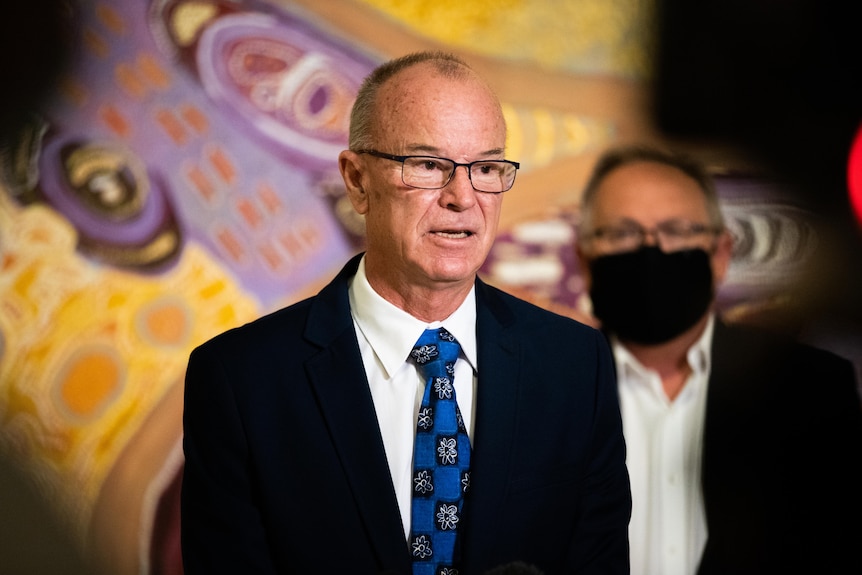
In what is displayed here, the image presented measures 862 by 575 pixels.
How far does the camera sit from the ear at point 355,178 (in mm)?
1551

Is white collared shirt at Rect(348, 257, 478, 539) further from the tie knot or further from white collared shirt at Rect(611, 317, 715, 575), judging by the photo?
white collared shirt at Rect(611, 317, 715, 575)

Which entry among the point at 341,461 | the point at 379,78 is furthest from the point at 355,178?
the point at 341,461

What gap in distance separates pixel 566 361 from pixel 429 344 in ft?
0.87

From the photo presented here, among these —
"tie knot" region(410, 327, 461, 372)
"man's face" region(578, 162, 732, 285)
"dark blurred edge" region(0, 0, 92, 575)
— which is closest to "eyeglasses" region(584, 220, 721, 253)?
"man's face" region(578, 162, 732, 285)

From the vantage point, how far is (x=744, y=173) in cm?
256

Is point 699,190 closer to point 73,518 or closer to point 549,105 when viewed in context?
point 549,105

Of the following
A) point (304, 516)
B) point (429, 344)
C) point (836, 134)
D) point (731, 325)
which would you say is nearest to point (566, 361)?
point (429, 344)

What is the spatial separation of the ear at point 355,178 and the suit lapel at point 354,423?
184 mm

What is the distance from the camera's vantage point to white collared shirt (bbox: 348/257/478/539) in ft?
4.89

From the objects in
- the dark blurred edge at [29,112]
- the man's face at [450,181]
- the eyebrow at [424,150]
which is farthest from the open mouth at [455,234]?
the dark blurred edge at [29,112]

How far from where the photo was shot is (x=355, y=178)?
1569 mm

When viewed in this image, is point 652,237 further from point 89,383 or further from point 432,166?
point 89,383

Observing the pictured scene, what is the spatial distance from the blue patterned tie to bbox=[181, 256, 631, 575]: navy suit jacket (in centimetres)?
3

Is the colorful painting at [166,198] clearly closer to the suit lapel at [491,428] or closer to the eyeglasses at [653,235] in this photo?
the eyeglasses at [653,235]
